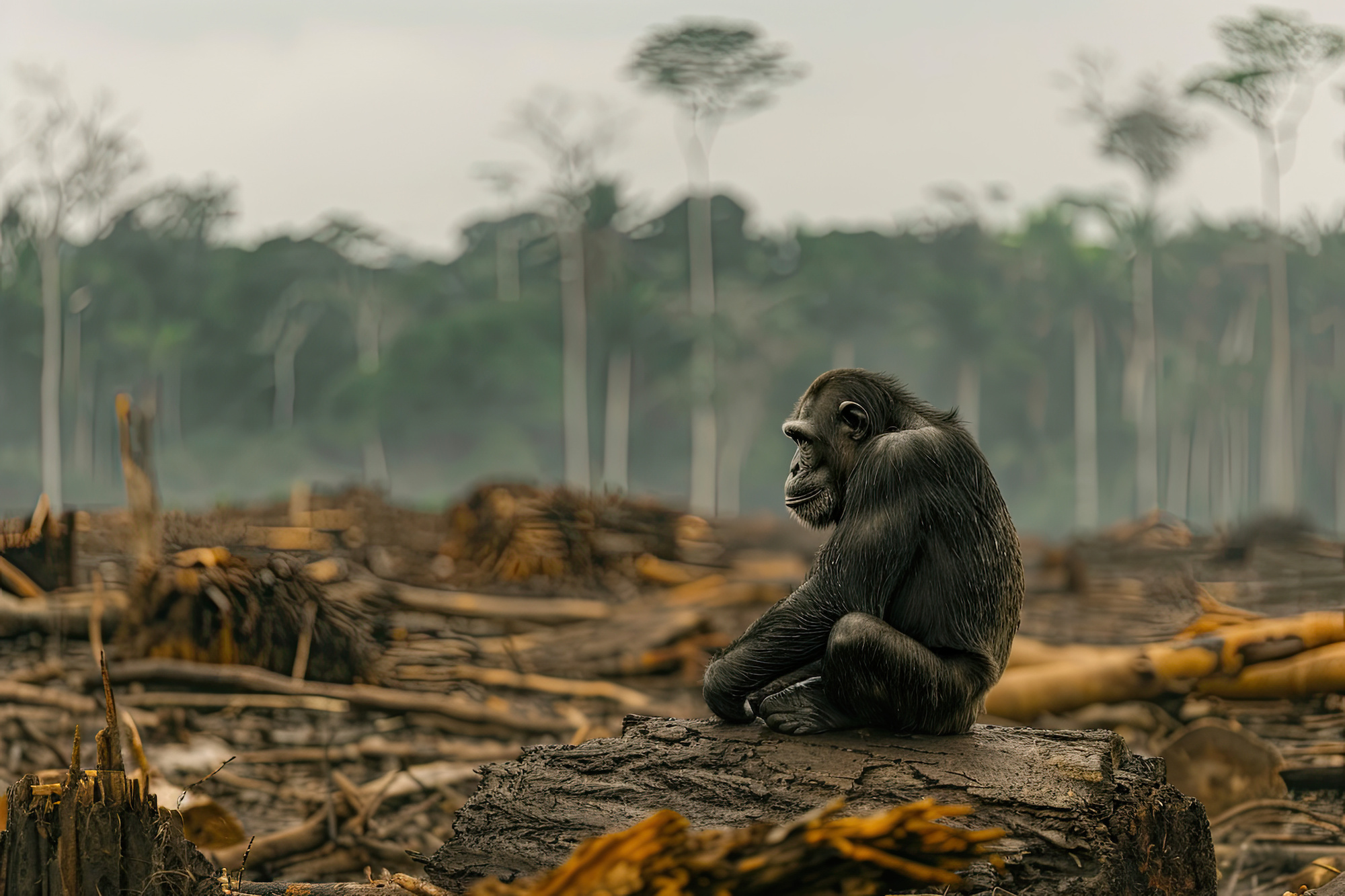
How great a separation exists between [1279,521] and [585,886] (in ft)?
48.8

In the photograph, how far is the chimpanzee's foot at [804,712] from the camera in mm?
4207

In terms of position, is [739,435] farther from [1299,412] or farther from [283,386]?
[1299,412]

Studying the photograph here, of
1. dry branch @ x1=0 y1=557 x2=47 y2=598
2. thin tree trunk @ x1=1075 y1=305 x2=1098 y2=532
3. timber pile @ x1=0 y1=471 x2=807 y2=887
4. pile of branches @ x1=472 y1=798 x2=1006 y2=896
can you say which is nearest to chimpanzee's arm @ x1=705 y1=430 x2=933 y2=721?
pile of branches @ x1=472 y1=798 x2=1006 y2=896

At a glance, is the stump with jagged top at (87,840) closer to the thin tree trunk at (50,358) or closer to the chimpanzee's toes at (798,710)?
the chimpanzee's toes at (798,710)

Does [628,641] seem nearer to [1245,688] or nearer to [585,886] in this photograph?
[1245,688]

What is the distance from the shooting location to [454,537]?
45.3 feet

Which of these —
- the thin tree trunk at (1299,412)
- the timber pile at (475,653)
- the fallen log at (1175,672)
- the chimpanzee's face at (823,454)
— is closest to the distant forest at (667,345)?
the thin tree trunk at (1299,412)

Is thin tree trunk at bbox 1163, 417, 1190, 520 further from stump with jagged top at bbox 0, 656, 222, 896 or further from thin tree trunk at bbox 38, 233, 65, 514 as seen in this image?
thin tree trunk at bbox 38, 233, 65, 514

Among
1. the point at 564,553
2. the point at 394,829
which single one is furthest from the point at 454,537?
the point at 394,829

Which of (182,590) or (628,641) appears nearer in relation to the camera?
(182,590)

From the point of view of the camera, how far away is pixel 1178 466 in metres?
19.3

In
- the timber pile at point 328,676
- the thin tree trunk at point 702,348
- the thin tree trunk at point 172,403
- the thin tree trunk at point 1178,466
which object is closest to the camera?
the timber pile at point 328,676

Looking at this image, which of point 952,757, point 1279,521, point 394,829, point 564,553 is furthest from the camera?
point 1279,521

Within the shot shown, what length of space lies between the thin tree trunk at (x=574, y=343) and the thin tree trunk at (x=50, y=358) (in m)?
Answer: 7.96
